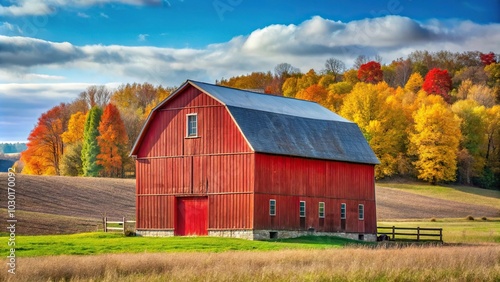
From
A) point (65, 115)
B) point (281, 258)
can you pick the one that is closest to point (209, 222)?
point (281, 258)

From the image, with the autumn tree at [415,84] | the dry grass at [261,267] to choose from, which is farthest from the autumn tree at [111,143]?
the dry grass at [261,267]

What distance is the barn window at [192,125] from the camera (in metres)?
46.4

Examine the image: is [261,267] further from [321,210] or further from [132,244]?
[321,210]

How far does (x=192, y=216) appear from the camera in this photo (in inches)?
1827

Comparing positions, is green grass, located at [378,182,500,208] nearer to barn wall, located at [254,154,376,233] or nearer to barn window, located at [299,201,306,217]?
barn wall, located at [254,154,376,233]

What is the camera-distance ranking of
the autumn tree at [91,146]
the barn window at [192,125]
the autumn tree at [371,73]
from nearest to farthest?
the barn window at [192,125] < the autumn tree at [91,146] < the autumn tree at [371,73]

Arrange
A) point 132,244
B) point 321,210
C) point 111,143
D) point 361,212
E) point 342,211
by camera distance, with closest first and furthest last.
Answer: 1. point 132,244
2. point 321,210
3. point 342,211
4. point 361,212
5. point 111,143

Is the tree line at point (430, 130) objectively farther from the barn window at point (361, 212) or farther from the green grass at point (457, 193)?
the barn window at point (361, 212)

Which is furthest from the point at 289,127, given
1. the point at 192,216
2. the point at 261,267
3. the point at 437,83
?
the point at 437,83

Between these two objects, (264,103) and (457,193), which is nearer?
(264,103)

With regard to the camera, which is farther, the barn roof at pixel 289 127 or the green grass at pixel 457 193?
the green grass at pixel 457 193

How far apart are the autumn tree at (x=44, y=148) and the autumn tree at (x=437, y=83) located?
5457cm

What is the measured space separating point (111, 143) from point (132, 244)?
2223 inches

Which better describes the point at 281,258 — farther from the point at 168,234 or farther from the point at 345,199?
the point at 345,199
